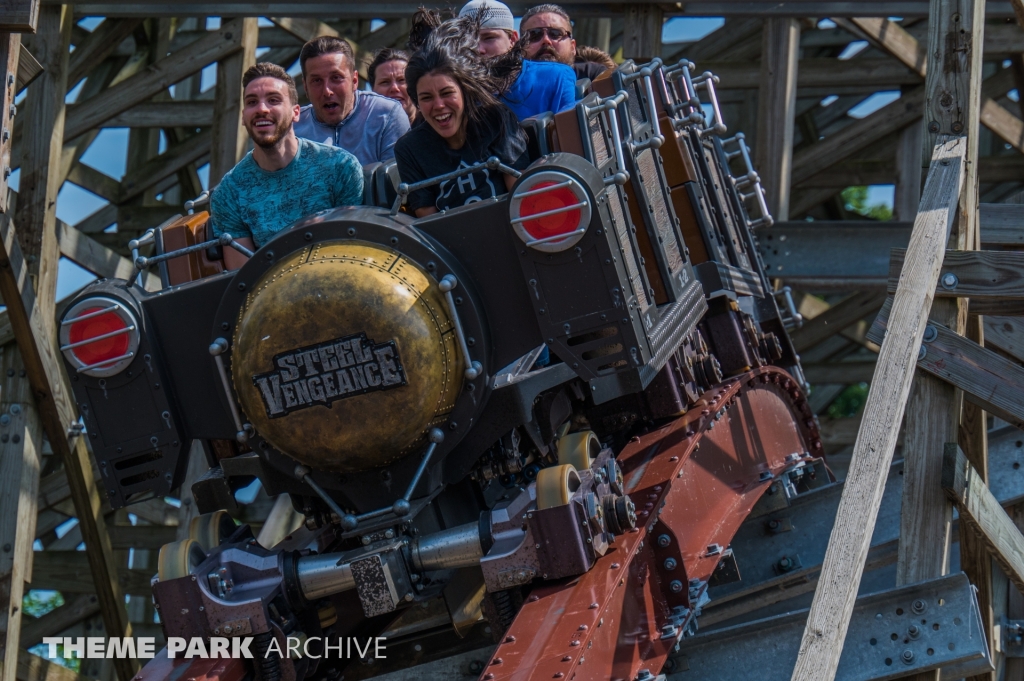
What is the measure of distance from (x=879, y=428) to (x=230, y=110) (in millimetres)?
4021

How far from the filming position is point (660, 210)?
15.1 feet

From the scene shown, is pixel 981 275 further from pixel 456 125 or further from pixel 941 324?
pixel 456 125

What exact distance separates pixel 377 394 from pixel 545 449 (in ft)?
2.22

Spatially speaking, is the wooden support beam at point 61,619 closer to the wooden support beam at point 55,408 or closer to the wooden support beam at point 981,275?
the wooden support beam at point 55,408

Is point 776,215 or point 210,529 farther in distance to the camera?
point 776,215

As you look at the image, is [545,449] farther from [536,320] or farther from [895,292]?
[895,292]

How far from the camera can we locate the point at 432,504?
162 inches

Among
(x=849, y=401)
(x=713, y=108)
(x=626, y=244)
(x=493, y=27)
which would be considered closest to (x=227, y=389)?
(x=626, y=244)

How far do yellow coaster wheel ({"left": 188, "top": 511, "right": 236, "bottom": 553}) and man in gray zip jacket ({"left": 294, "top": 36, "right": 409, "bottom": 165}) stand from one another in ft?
6.28

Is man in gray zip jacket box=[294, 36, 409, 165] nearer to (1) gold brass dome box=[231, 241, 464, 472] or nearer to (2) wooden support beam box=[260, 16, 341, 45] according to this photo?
(2) wooden support beam box=[260, 16, 341, 45]

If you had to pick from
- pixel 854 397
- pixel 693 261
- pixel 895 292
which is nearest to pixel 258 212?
pixel 693 261

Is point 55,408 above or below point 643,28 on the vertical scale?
below

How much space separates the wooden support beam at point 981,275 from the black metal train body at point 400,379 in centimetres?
84

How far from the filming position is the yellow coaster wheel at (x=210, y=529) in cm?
416
